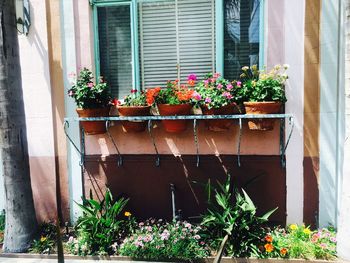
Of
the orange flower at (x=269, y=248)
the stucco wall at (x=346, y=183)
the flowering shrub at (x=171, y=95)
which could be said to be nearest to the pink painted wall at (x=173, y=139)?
the flowering shrub at (x=171, y=95)

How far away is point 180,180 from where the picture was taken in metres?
4.51

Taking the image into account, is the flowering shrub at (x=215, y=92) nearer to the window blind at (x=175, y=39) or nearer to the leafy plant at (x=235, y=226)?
the window blind at (x=175, y=39)

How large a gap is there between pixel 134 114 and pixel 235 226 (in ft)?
6.41

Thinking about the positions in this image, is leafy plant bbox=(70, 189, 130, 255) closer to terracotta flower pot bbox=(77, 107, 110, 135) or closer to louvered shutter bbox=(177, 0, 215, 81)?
terracotta flower pot bbox=(77, 107, 110, 135)

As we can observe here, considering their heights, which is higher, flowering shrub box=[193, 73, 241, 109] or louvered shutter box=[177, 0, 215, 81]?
louvered shutter box=[177, 0, 215, 81]

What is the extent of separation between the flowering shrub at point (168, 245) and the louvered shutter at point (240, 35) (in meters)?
2.25

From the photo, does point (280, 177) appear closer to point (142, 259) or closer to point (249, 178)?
point (249, 178)

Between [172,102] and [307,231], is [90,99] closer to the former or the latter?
[172,102]

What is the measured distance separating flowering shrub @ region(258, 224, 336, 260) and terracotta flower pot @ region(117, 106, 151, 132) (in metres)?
2.18

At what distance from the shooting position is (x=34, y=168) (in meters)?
4.79

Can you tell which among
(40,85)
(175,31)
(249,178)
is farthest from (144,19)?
(249,178)

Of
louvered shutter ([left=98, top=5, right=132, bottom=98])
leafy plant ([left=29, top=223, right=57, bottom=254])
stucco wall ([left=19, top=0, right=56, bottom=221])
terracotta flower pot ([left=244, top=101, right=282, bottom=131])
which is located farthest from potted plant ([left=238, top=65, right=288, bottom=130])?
leafy plant ([left=29, top=223, right=57, bottom=254])

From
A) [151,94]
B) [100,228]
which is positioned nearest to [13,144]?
[100,228]

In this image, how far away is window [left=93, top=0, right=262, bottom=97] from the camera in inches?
174
